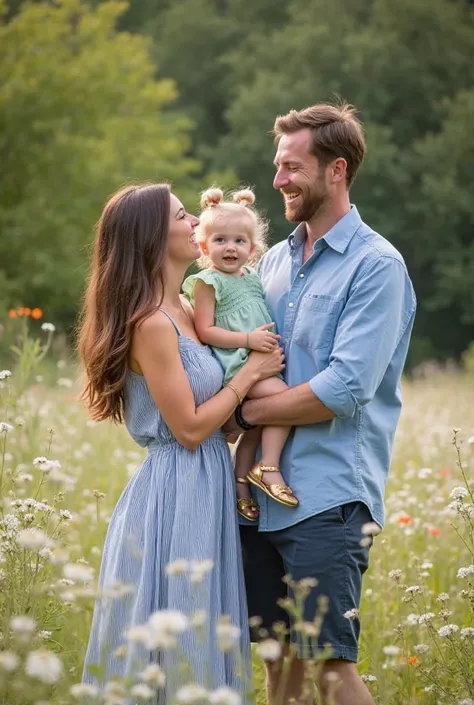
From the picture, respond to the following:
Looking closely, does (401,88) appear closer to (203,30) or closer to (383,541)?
(203,30)

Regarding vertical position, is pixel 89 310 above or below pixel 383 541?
above

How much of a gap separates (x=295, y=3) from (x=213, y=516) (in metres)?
32.9

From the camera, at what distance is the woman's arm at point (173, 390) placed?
3.46m

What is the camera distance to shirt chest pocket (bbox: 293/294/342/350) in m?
3.59

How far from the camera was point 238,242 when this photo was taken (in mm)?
3941

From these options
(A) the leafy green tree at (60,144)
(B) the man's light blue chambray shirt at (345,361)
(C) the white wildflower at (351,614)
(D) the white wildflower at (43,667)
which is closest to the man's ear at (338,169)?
(B) the man's light blue chambray shirt at (345,361)

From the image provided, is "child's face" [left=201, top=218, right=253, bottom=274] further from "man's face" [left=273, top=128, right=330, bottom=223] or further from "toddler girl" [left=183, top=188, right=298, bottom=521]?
"man's face" [left=273, top=128, right=330, bottom=223]

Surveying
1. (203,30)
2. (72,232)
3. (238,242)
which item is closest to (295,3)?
(203,30)

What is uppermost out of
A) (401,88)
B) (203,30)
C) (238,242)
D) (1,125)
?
(203,30)

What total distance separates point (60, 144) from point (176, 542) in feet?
66.7

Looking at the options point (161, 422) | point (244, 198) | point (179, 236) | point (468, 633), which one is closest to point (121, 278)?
point (179, 236)

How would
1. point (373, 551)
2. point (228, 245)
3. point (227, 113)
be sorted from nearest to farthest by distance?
point (228, 245)
point (373, 551)
point (227, 113)

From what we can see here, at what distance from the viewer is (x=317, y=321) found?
361cm

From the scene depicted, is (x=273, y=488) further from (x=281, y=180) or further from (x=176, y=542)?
(x=281, y=180)
